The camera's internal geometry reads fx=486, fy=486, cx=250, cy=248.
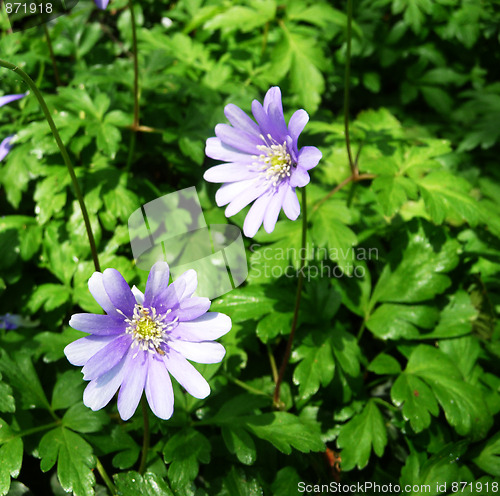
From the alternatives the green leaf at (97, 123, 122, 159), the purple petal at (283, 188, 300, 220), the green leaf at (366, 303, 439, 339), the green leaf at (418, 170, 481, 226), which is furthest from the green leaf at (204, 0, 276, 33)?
the green leaf at (366, 303, 439, 339)

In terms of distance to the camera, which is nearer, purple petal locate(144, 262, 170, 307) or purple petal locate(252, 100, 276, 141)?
purple petal locate(144, 262, 170, 307)

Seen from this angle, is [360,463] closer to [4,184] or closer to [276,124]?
[276,124]

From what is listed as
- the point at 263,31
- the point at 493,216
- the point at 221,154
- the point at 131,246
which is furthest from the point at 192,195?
the point at 493,216

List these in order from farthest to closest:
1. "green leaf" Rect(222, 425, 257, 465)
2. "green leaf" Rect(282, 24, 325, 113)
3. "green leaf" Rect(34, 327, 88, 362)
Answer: "green leaf" Rect(282, 24, 325, 113)
"green leaf" Rect(34, 327, 88, 362)
"green leaf" Rect(222, 425, 257, 465)

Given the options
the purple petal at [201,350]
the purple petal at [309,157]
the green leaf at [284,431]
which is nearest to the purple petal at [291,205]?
the purple petal at [309,157]

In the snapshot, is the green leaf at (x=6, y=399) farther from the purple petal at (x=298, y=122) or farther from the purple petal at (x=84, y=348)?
the purple petal at (x=298, y=122)

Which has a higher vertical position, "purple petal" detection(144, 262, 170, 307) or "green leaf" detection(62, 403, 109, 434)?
"purple petal" detection(144, 262, 170, 307)

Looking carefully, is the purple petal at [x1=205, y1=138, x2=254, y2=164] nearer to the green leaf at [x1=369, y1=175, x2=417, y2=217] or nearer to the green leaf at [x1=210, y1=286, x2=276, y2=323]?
the green leaf at [x1=210, y1=286, x2=276, y2=323]
